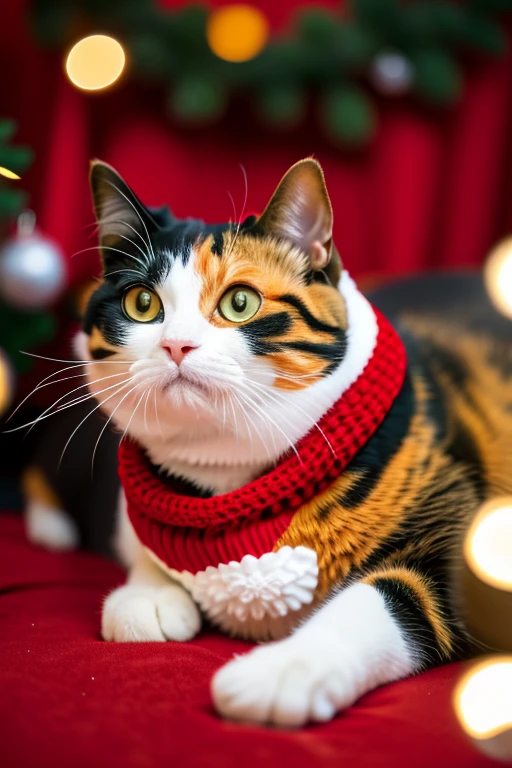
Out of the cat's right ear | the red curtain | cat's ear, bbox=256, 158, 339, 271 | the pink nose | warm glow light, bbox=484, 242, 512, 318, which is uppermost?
the red curtain

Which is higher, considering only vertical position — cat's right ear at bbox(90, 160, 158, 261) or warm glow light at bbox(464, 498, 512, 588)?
cat's right ear at bbox(90, 160, 158, 261)

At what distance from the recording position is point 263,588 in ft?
2.19

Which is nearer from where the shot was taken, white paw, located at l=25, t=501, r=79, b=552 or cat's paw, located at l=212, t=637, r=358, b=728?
cat's paw, located at l=212, t=637, r=358, b=728

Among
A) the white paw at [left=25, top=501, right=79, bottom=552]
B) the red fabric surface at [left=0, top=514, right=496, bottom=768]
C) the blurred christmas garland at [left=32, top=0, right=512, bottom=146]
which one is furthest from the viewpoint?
the blurred christmas garland at [left=32, top=0, right=512, bottom=146]

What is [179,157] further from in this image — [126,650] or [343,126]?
[126,650]

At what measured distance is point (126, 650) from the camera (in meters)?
0.66

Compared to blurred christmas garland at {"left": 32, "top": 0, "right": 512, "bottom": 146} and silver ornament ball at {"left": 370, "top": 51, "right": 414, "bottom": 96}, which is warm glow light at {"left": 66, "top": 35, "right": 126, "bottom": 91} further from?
silver ornament ball at {"left": 370, "top": 51, "right": 414, "bottom": 96}

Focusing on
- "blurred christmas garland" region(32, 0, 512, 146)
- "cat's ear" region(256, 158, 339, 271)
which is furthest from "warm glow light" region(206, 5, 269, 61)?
"cat's ear" region(256, 158, 339, 271)

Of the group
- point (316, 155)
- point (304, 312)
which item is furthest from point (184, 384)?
point (316, 155)

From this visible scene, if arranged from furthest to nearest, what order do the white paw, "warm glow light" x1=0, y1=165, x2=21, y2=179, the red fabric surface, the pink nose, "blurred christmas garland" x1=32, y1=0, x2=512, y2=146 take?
"blurred christmas garland" x1=32, y1=0, x2=512, y2=146 → the white paw → "warm glow light" x1=0, y1=165, x2=21, y2=179 → the pink nose → the red fabric surface

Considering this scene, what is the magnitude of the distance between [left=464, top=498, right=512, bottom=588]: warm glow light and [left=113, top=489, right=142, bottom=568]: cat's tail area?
362 mm

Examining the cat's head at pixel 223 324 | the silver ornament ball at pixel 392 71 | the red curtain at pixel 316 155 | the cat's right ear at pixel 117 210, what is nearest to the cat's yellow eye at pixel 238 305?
the cat's head at pixel 223 324

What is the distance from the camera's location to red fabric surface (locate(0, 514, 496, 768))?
1.59ft

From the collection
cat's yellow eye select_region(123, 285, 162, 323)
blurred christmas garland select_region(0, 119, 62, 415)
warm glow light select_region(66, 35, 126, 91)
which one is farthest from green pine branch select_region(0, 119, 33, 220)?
cat's yellow eye select_region(123, 285, 162, 323)
